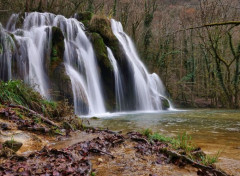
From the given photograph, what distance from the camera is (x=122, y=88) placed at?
1518 cm

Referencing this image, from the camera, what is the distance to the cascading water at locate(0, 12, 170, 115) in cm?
1014

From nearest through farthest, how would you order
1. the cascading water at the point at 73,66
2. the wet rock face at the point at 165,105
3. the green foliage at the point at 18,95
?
the green foliage at the point at 18,95 → the cascading water at the point at 73,66 → the wet rock face at the point at 165,105

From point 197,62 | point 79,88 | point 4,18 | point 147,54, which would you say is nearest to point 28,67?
point 79,88

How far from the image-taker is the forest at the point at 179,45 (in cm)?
1889

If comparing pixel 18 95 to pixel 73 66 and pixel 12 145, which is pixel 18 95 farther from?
pixel 73 66

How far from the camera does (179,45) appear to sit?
87.4ft

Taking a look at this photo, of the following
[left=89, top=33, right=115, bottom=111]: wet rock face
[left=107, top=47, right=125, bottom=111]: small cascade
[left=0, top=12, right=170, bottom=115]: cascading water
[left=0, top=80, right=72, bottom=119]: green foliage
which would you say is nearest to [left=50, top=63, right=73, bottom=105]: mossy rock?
[left=0, top=12, right=170, bottom=115]: cascading water

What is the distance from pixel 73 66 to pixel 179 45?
711 inches

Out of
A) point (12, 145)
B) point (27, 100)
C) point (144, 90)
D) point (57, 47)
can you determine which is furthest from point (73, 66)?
point (12, 145)

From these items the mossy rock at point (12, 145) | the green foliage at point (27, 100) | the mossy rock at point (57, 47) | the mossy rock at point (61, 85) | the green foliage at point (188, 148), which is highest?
the mossy rock at point (57, 47)

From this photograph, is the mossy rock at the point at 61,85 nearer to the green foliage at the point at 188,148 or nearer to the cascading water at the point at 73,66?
the cascading water at the point at 73,66

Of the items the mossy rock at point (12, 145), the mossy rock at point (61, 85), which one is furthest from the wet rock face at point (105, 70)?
the mossy rock at point (12, 145)

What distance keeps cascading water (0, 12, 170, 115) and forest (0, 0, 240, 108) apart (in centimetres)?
460

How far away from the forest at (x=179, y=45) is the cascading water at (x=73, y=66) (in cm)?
460
